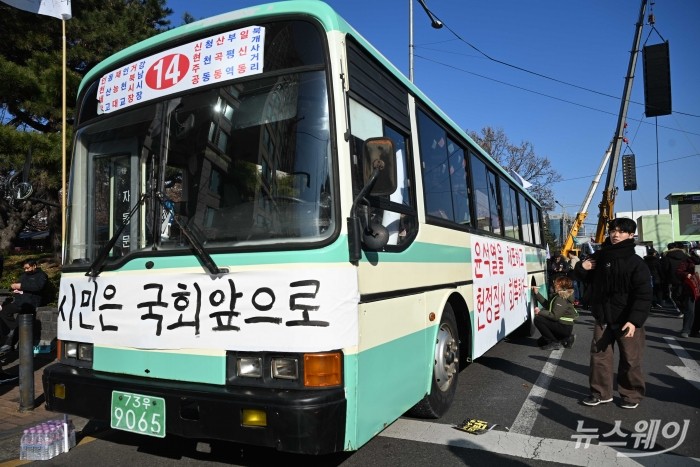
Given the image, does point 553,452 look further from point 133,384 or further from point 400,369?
point 133,384

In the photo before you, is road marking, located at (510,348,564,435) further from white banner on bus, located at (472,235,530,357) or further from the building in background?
the building in background

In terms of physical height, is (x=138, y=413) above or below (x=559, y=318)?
above

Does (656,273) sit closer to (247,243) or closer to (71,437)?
(247,243)

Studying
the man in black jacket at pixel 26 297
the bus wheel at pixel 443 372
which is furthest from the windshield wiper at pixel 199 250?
the man in black jacket at pixel 26 297

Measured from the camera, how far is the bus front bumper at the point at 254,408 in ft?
8.54

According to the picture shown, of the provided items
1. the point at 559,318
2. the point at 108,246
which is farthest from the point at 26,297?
the point at 559,318

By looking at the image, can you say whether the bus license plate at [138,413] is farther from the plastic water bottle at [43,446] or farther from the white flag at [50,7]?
the white flag at [50,7]

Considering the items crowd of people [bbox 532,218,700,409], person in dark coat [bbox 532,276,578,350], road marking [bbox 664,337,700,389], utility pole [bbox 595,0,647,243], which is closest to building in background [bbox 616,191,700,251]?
utility pole [bbox 595,0,647,243]

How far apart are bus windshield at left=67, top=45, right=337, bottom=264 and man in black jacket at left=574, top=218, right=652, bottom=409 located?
336 centimetres

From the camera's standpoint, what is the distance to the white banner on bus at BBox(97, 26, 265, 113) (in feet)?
10.3

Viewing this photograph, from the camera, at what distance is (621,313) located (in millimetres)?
4809

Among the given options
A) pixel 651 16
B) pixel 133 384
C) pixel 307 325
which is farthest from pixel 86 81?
pixel 651 16

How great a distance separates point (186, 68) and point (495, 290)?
179 inches

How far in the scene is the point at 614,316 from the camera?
4.83 metres
